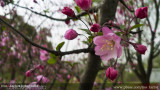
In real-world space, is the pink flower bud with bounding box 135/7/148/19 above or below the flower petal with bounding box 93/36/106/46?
above

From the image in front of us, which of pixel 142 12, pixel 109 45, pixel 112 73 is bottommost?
pixel 112 73

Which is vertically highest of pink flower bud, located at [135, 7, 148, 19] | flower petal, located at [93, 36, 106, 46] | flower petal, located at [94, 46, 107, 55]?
pink flower bud, located at [135, 7, 148, 19]

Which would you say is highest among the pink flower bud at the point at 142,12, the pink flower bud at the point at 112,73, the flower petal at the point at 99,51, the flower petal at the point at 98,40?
the pink flower bud at the point at 142,12

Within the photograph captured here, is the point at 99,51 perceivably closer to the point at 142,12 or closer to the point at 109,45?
the point at 109,45

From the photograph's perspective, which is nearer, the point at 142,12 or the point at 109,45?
the point at 142,12

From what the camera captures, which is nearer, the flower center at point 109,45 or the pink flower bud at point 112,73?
the pink flower bud at point 112,73

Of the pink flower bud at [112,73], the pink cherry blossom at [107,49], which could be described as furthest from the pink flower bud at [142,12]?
the pink flower bud at [112,73]

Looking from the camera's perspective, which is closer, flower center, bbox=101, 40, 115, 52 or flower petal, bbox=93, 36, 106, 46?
flower petal, bbox=93, 36, 106, 46

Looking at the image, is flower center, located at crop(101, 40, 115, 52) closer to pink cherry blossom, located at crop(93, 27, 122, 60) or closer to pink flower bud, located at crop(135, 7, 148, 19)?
pink cherry blossom, located at crop(93, 27, 122, 60)

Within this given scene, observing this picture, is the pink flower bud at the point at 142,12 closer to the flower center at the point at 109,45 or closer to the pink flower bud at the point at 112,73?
the flower center at the point at 109,45

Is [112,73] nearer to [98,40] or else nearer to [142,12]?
[98,40]

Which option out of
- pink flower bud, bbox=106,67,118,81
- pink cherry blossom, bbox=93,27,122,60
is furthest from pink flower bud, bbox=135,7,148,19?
pink flower bud, bbox=106,67,118,81

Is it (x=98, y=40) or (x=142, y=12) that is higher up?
(x=142, y=12)

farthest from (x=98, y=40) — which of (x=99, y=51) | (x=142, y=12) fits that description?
(x=142, y=12)
